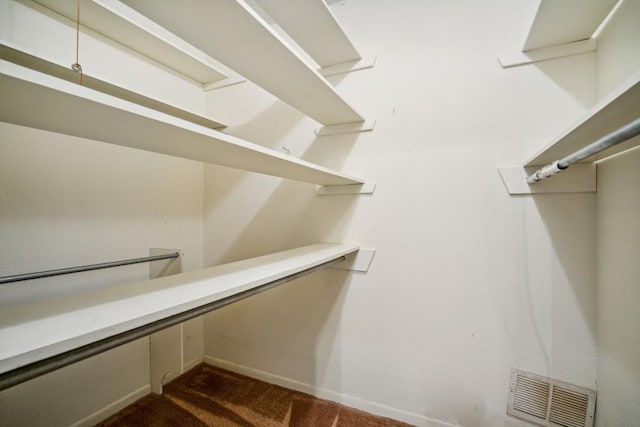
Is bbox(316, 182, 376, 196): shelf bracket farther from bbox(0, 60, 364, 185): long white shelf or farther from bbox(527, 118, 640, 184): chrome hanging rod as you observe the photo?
bbox(527, 118, 640, 184): chrome hanging rod

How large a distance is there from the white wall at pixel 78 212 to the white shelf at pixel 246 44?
750 millimetres

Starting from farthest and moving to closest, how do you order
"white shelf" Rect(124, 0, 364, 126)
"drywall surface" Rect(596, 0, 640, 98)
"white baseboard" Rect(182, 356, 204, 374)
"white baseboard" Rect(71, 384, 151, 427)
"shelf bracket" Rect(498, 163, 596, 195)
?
1. "white baseboard" Rect(182, 356, 204, 374)
2. "white baseboard" Rect(71, 384, 151, 427)
3. "shelf bracket" Rect(498, 163, 596, 195)
4. "drywall surface" Rect(596, 0, 640, 98)
5. "white shelf" Rect(124, 0, 364, 126)

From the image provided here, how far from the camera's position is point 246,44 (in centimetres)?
93

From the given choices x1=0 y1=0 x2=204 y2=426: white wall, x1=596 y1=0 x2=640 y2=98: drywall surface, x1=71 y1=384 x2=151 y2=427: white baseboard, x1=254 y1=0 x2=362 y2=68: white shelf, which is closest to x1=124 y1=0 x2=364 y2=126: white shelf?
x1=254 y1=0 x2=362 y2=68: white shelf

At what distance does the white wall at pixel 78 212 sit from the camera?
1110 millimetres

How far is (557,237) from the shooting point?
3.80 ft

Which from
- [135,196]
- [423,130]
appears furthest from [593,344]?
[135,196]

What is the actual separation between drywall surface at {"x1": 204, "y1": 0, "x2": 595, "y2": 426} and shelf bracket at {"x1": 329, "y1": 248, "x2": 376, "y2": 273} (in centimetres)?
4

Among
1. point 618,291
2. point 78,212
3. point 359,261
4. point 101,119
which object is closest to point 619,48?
point 618,291

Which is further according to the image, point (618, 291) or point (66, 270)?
point (66, 270)

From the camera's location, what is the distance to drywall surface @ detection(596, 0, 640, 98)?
887 mm

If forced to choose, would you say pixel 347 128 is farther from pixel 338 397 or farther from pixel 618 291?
pixel 338 397

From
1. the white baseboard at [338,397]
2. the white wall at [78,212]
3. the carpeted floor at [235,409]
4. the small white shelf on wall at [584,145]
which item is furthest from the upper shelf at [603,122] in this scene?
the white wall at [78,212]

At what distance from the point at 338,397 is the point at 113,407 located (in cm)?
127
